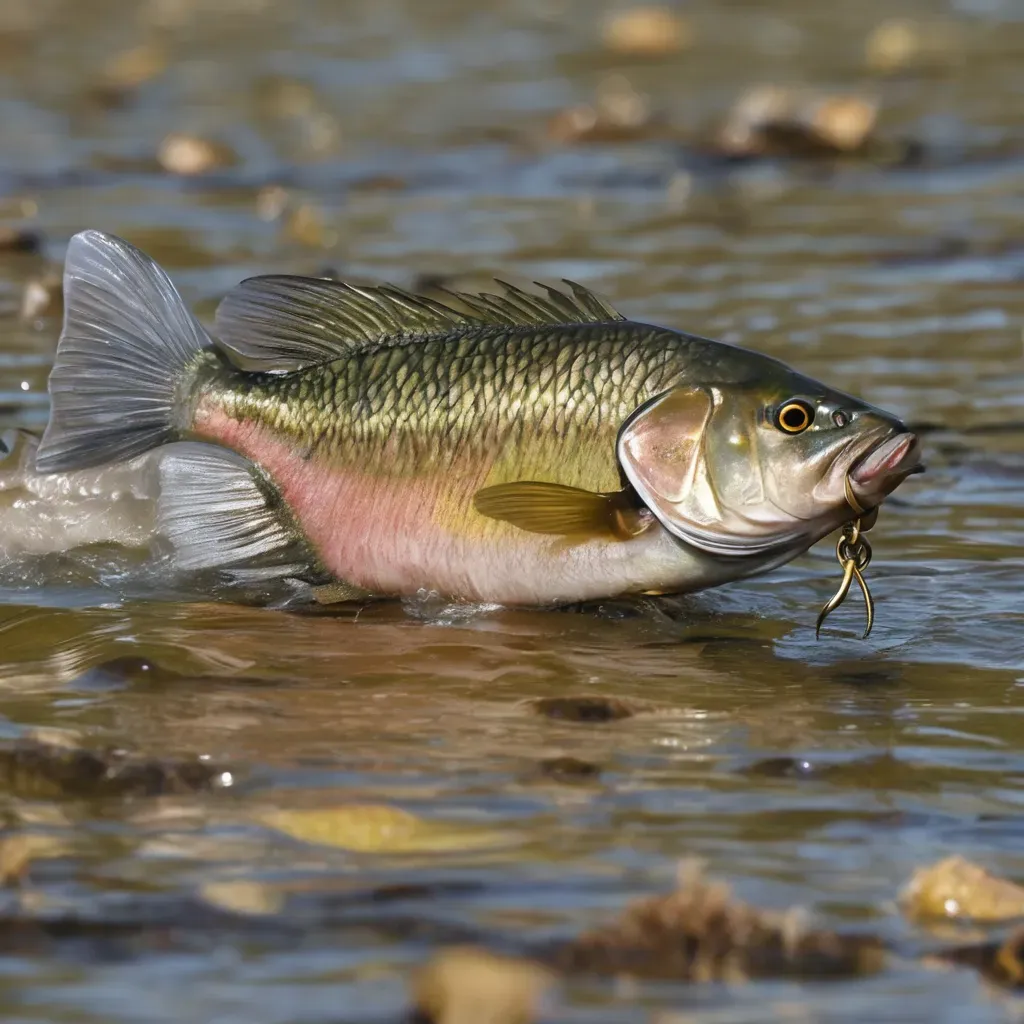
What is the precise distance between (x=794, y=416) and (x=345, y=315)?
4.30 feet

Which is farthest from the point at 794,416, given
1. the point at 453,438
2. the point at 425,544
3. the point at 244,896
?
the point at 244,896

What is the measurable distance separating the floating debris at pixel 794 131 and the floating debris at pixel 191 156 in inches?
124

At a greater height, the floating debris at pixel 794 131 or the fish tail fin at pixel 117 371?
the floating debris at pixel 794 131

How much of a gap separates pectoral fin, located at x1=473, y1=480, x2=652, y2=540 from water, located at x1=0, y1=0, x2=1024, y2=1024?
1.05ft

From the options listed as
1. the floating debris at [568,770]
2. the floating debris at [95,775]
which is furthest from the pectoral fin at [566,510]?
the floating debris at [95,775]

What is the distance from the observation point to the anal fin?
592cm

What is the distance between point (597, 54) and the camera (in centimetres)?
1808

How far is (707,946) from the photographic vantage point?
3.57 meters

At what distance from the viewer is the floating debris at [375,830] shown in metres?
4.08

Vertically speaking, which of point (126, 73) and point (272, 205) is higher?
point (126, 73)

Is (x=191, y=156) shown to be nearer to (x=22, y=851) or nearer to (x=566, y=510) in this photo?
(x=566, y=510)

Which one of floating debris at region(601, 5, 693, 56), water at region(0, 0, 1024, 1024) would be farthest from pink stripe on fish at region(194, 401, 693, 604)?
floating debris at region(601, 5, 693, 56)

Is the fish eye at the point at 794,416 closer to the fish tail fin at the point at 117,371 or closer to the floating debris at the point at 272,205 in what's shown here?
the fish tail fin at the point at 117,371

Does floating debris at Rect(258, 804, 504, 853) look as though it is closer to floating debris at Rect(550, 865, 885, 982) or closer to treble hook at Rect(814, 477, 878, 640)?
floating debris at Rect(550, 865, 885, 982)
